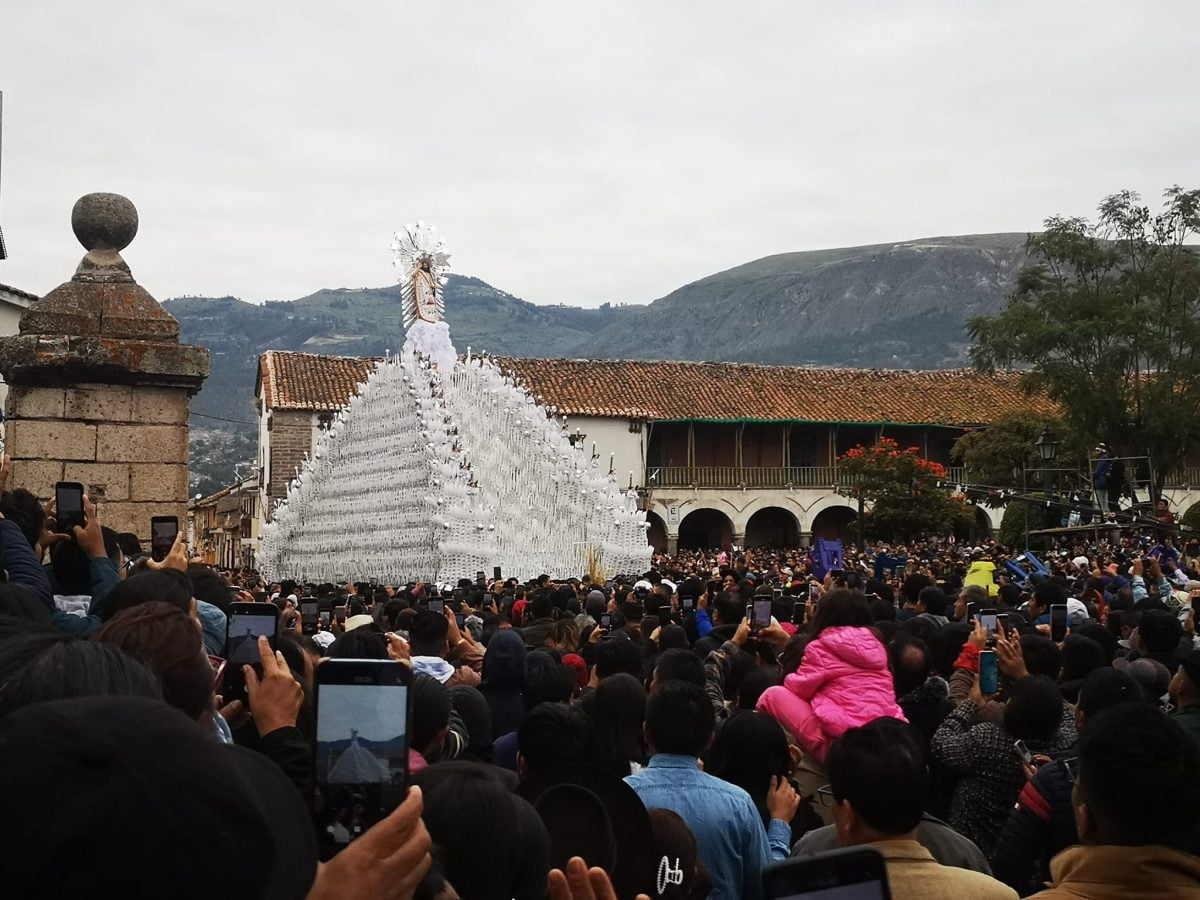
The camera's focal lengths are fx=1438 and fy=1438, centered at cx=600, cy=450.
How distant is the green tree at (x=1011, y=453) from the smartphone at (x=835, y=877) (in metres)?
40.6

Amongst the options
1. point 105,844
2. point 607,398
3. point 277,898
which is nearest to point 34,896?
point 105,844

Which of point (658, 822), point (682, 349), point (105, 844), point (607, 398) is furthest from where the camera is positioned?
point (682, 349)

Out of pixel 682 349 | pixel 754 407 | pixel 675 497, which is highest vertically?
pixel 682 349

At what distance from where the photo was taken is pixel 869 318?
553 ft

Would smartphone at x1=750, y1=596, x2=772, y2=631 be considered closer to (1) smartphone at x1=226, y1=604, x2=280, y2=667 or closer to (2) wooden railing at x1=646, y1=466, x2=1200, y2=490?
(1) smartphone at x1=226, y1=604, x2=280, y2=667

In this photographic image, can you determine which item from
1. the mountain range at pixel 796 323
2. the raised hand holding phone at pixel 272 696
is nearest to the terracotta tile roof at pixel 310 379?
the raised hand holding phone at pixel 272 696

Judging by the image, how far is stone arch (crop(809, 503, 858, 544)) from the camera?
50094mm

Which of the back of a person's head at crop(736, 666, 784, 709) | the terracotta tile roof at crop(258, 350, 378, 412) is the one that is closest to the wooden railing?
the terracotta tile roof at crop(258, 350, 378, 412)

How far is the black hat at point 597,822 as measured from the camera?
11.5 ft

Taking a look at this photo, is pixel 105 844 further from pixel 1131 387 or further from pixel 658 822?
pixel 1131 387

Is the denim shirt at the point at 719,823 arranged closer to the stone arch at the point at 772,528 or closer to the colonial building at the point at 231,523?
the colonial building at the point at 231,523

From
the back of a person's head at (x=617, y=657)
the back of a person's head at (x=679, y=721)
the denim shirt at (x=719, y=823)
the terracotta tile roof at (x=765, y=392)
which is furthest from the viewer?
the terracotta tile roof at (x=765, y=392)

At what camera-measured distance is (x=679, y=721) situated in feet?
15.1

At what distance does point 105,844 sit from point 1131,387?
4455cm
